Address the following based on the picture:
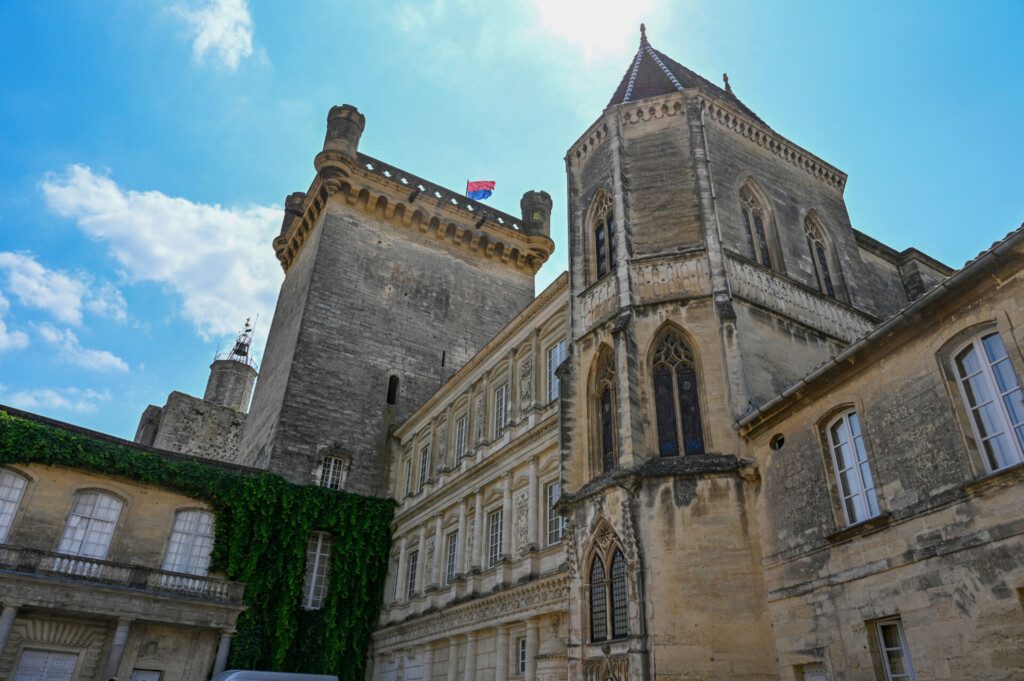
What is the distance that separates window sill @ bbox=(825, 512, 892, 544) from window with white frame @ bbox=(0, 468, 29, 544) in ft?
71.9

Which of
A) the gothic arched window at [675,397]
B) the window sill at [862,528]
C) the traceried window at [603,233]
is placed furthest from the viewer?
the traceried window at [603,233]

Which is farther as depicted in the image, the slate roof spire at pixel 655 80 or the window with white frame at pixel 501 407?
the window with white frame at pixel 501 407

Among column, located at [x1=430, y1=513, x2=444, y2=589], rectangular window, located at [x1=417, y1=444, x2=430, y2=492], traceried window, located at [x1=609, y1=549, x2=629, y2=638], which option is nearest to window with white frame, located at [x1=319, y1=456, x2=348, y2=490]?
rectangular window, located at [x1=417, y1=444, x2=430, y2=492]

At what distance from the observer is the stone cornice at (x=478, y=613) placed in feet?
55.2

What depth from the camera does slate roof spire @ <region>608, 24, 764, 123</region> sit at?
63.3 ft

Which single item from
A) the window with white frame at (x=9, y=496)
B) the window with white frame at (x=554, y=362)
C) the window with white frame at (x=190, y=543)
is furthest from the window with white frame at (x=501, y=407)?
the window with white frame at (x=9, y=496)

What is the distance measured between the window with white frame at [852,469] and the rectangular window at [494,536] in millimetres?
10617

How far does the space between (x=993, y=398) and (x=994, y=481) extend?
1.15 meters

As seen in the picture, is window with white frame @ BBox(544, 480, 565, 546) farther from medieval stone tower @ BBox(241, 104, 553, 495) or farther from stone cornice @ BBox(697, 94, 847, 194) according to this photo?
medieval stone tower @ BBox(241, 104, 553, 495)

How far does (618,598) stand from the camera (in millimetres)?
12758

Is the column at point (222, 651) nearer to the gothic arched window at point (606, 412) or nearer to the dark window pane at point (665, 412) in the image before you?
the gothic arched window at point (606, 412)

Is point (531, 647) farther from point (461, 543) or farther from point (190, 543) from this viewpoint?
point (190, 543)

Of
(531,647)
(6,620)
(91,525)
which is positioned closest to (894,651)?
(531,647)

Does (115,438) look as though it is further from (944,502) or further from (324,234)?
(944,502)
